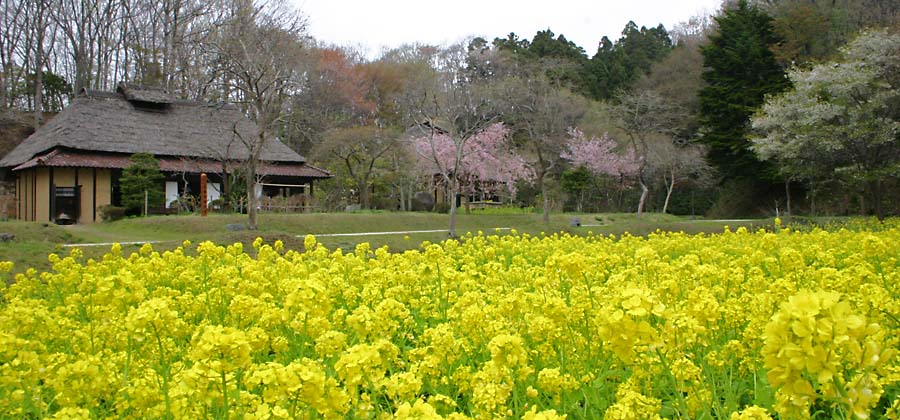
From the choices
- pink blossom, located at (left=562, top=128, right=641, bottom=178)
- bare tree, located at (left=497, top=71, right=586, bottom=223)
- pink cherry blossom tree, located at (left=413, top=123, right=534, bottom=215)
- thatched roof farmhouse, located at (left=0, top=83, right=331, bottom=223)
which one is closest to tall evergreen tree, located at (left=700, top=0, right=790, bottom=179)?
pink blossom, located at (left=562, top=128, right=641, bottom=178)

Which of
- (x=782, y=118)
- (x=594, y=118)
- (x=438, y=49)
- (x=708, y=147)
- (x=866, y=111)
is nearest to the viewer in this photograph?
(x=866, y=111)

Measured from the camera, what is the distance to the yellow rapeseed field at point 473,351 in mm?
1994

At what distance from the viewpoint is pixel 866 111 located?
1747cm

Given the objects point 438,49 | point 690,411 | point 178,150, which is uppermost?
point 438,49

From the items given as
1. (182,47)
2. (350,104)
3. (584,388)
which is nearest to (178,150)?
(182,47)

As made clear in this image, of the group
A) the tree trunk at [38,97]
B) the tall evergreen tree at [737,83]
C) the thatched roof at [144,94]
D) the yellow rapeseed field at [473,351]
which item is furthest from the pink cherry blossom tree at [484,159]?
the yellow rapeseed field at [473,351]

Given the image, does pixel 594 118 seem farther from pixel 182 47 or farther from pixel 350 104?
pixel 182 47

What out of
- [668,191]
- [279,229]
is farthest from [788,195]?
[279,229]

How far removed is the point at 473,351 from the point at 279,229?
1686 centimetres

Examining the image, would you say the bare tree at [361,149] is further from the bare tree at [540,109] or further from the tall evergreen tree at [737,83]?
the tall evergreen tree at [737,83]

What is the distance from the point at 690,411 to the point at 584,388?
19.4 inches

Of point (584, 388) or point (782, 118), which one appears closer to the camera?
point (584, 388)

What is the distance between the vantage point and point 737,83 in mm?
31766

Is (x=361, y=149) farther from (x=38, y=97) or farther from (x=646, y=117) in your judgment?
(x=38, y=97)
